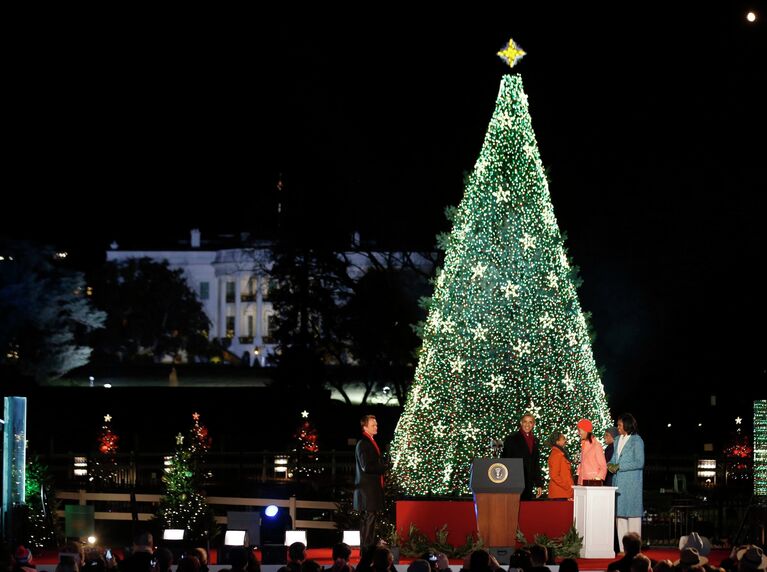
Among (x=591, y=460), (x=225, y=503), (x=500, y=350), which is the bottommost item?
(x=225, y=503)

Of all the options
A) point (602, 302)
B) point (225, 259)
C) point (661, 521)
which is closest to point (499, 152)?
point (661, 521)

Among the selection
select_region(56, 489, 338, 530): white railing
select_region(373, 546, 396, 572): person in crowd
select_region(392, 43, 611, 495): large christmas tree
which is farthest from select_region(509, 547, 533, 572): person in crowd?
select_region(392, 43, 611, 495): large christmas tree

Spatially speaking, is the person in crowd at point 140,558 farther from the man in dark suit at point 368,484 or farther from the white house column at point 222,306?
the white house column at point 222,306

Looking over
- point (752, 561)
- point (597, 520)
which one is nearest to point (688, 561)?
point (752, 561)

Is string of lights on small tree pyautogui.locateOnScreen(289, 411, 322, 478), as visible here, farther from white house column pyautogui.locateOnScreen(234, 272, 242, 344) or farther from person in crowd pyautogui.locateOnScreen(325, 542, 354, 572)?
white house column pyautogui.locateOnScreen(234, 272, 242, 344)

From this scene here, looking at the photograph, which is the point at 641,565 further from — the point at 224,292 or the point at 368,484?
the point at 224,292

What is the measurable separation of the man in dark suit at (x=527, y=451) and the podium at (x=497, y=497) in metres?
0.95

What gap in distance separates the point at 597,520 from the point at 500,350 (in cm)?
440

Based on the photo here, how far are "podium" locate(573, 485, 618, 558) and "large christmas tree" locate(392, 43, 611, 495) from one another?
3.71m

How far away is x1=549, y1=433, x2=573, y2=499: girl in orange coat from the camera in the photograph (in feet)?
58.7

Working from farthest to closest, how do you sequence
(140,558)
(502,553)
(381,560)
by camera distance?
(502,553) → (140,558) → (381,560)

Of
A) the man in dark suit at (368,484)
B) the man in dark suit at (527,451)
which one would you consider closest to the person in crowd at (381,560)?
the man in dark suit at (368,484)

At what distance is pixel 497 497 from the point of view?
16.6 metres

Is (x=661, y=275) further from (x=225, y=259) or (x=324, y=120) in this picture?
(x=225, y=259)
